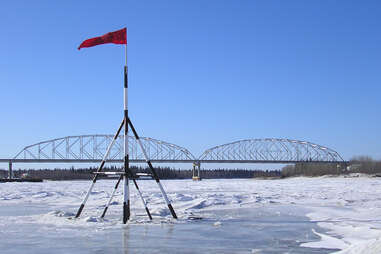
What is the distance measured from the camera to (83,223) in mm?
11344

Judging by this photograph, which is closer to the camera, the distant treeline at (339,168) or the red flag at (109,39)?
the red flag at (109,39)

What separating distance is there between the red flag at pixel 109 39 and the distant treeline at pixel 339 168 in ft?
305

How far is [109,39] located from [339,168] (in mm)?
103158

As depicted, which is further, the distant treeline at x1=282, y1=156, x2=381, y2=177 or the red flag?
the distant treeline at x1=282, y1=156, x2=381, y2=177

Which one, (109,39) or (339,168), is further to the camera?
(339,168)

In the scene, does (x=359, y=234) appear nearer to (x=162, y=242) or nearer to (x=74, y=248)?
(x=162, y=242)

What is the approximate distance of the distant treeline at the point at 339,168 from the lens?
10175 centimetres

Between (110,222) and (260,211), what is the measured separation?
5.39m

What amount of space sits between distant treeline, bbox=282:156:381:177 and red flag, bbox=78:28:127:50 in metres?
92.9

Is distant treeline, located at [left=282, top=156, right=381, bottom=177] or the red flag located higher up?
the red flag

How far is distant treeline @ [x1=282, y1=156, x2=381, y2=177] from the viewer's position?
10175cm

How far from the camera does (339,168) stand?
352ft

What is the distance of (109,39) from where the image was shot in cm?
1233

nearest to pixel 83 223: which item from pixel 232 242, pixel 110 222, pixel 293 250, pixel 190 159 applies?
pixel 110 222
